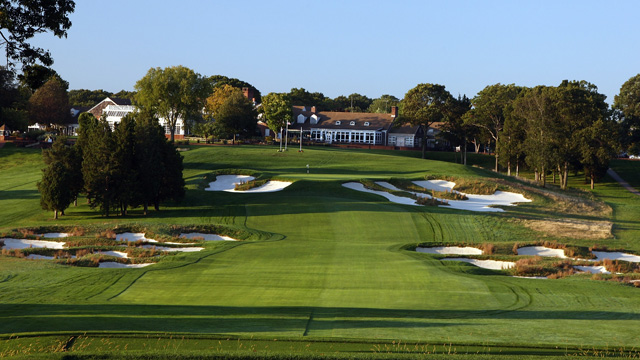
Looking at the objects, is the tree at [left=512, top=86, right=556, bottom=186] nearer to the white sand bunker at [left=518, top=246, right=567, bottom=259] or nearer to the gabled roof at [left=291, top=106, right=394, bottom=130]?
the gabled roof at [left=291, top=106, right=394, bottom=130]

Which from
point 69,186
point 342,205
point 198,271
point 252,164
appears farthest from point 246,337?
point 252,164

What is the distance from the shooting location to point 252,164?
204 feet

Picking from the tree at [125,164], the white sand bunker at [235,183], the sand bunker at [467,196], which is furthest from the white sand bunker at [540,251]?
the tree at [125,164]

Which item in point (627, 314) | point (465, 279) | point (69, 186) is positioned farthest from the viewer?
point (69, 186)

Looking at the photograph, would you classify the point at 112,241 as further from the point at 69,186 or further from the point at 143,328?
the point at 143,328

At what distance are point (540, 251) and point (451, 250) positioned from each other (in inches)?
182

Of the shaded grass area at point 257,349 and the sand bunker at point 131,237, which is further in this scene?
the sand bunker at point 131,237

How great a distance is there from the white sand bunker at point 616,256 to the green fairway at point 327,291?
2.30m

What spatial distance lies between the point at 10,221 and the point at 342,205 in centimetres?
2055

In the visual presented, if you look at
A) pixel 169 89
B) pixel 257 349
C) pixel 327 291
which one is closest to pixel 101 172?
pixel 327 291

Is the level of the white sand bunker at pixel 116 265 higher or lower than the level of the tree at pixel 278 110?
lower

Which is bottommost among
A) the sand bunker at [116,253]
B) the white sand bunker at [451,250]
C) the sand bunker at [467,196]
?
the white sand bunker at [451,250]

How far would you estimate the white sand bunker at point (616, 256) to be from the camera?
29062 millimetres

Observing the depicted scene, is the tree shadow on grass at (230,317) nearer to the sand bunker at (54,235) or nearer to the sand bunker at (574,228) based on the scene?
the sand bunker at (54,235)
